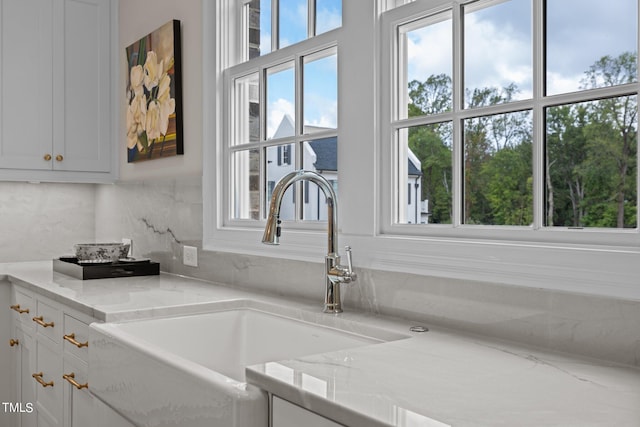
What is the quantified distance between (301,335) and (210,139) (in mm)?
1167

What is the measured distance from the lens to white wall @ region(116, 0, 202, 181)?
2672 mm

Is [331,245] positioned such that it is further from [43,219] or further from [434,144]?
[43,219]

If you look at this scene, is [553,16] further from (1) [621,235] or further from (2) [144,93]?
(2) [144,93]

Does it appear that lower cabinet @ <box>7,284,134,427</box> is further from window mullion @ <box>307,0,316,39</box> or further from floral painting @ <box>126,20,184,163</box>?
window mullion @ <box>307,0,316,39</box>

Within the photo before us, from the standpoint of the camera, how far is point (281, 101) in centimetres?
237

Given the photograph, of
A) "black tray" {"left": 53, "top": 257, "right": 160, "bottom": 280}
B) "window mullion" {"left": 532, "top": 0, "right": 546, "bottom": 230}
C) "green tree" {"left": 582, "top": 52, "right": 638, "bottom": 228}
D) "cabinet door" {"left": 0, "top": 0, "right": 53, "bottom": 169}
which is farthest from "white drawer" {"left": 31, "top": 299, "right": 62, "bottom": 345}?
"green tree" {"left": 582, "top": 52, "right": 638, "bottom": 228}

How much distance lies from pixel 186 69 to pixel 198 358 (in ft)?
4.68

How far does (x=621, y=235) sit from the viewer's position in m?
1.24

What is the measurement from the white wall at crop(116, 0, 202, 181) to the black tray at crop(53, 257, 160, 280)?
0.45 metres

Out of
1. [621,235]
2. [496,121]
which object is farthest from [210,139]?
[621,235]

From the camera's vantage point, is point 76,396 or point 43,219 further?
point 43,219

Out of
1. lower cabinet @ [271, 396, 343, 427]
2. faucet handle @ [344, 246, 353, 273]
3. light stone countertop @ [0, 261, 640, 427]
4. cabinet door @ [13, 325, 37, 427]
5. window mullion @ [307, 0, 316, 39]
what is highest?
window mullion @ [307, 0, 316, 39]

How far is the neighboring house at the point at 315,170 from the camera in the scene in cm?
175

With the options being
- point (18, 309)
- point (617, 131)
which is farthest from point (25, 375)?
point (617, 131)
